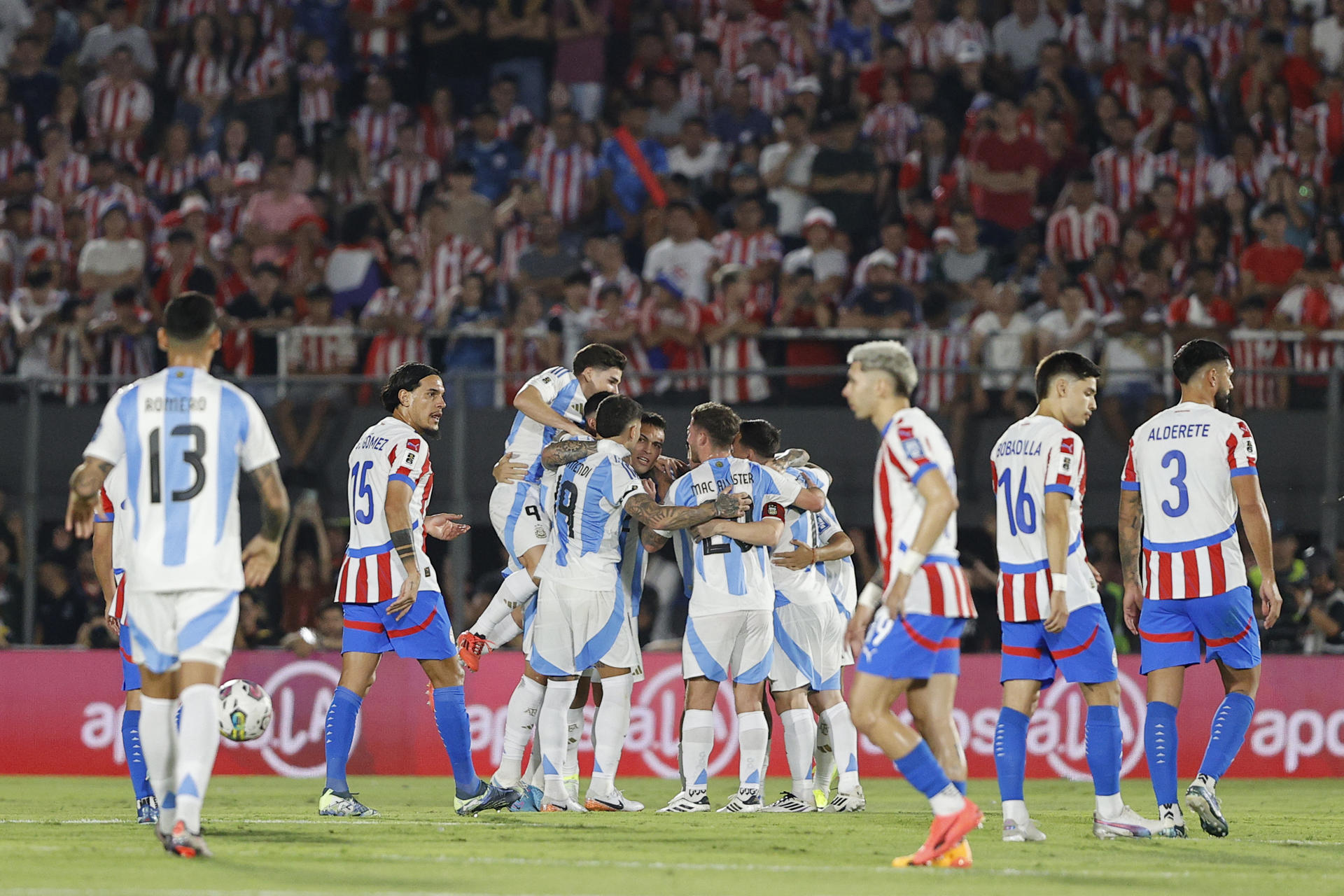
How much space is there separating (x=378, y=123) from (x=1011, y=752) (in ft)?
47.3

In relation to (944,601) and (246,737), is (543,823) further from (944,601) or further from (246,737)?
(944,601)

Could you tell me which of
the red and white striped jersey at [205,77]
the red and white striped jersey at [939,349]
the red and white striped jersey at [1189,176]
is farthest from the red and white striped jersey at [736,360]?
the red and white striped jersey at [205,77]

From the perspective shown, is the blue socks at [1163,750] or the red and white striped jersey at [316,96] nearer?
the blue socks at [1163,750]

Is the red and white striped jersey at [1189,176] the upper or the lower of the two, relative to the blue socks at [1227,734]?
upper

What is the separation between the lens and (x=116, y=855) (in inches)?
309

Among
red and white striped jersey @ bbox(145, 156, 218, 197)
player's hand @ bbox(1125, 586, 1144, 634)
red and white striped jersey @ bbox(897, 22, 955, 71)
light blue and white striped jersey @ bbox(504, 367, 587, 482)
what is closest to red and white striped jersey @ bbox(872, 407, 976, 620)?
player's hand @ bbox(1125, 586, 1144, 634)

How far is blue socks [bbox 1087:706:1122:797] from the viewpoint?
8.90 m

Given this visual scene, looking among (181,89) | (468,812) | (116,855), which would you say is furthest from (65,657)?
(181,89)

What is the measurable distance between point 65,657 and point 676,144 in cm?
941

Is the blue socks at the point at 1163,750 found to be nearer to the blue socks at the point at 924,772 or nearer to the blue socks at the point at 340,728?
the blue socks at the point at 924,772

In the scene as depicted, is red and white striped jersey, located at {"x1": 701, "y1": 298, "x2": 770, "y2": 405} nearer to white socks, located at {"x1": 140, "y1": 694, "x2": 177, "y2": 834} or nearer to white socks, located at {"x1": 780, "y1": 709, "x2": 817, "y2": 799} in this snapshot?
white socks, located at {"x1": 780, "y1": 709, "x2": 817, "y2": 799}

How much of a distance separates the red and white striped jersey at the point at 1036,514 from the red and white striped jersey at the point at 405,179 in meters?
12.6

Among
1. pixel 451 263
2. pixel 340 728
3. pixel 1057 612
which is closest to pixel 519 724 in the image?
pixel 340 728

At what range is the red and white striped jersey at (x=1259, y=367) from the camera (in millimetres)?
15031
